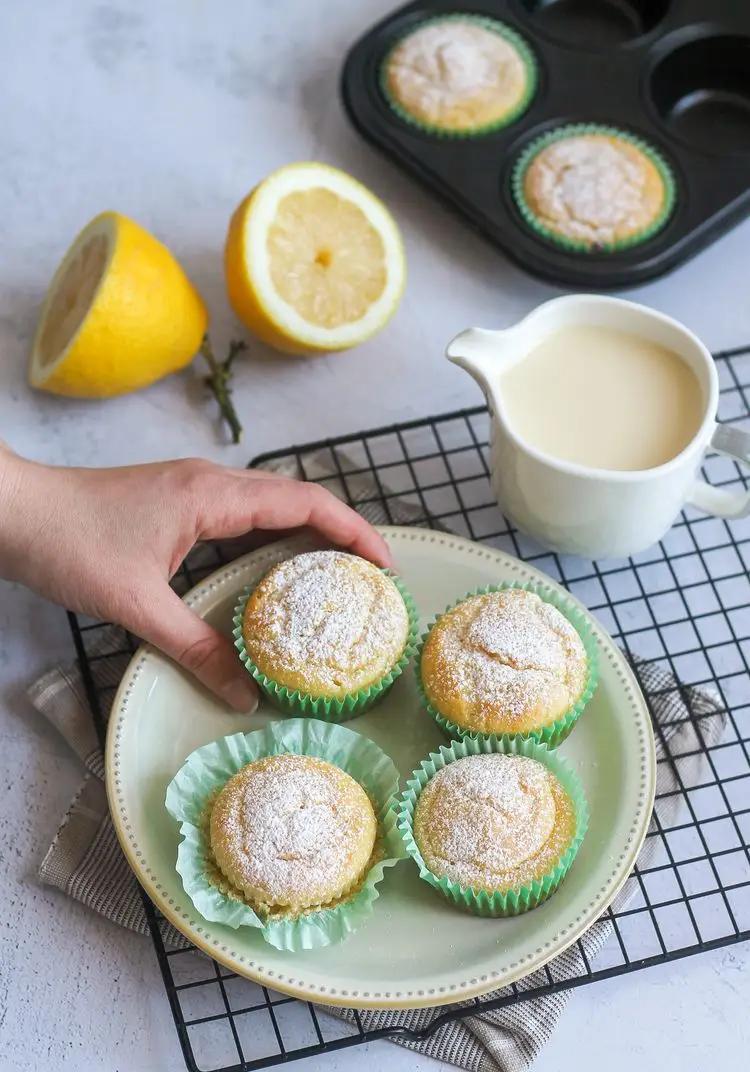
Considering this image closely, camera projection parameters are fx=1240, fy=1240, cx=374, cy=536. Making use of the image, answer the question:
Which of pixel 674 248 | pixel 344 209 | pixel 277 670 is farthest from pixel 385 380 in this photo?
pixel 277 670

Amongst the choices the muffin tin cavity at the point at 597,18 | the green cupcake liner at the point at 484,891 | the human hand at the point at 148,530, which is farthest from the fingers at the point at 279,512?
the muffin tin cavity at the point at 597,18

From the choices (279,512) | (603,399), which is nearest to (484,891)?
(279,512)

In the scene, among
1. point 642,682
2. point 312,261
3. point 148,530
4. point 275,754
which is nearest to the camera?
point 275,754

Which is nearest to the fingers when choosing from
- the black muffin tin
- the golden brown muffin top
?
the black muffin tin

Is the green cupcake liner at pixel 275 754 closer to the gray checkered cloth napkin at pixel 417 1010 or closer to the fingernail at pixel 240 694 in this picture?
the fingernail at pixel 240 694

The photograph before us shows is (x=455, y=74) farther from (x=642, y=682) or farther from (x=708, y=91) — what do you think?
(x=642, y=682)
